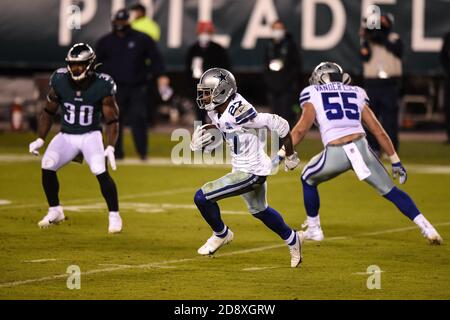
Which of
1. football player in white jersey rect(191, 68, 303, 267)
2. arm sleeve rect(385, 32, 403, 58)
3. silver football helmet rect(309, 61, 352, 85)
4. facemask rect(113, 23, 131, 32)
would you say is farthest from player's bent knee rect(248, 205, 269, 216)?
arm sleeve rect(385, 32, 403, 58)

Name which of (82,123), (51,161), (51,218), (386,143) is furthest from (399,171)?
(51,218)

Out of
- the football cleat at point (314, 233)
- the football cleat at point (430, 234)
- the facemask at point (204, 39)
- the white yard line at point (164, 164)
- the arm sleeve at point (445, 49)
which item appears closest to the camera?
the football cleat at point (430, 234)

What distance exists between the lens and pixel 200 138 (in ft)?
32.0

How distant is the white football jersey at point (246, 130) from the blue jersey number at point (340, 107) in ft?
3.72

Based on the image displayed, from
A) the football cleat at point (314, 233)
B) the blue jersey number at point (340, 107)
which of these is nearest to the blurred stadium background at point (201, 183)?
the football cleat at point (314, 233)

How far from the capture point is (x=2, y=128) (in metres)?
23.6

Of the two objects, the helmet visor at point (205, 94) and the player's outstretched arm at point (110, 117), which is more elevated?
the helmet visor at point (205, 94)

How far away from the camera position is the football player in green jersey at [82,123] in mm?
11594

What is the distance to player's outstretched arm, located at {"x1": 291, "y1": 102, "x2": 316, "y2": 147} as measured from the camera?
1080 centimetres

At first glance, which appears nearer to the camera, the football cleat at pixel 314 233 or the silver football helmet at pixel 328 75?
the silver football helmet at pixel 328 75

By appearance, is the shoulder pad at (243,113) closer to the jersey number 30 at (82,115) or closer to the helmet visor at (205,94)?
the helmet visor at (205,94)

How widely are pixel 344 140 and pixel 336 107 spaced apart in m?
0.29
